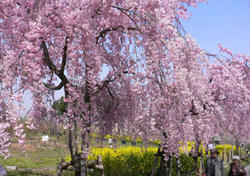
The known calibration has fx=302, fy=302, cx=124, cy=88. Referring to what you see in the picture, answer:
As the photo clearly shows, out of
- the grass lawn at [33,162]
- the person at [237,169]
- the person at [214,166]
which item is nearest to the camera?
the person at [237,169]

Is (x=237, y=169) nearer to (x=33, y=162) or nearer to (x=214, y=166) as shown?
(x=214, y=166)

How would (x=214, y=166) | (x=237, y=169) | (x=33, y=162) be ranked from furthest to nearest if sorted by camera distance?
1. (x=33, y=162)
2. (x=214, y=166)
3. (x=237, y=169)

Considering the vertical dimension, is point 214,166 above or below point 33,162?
above

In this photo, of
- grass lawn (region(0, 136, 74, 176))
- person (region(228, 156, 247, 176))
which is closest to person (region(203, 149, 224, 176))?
person (region(228, 156, 247, 176))

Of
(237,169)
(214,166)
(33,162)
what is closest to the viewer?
(237,169)

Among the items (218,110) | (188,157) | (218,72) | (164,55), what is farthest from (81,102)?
(188,157)

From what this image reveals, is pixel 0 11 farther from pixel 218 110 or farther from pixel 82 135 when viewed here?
pixel 218 110

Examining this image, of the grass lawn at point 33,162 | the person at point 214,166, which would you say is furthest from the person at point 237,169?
the grass lawn at point 33,162

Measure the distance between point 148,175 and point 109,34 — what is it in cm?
581

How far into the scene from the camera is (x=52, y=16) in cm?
668

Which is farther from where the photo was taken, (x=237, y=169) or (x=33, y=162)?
(x=33, y=162)

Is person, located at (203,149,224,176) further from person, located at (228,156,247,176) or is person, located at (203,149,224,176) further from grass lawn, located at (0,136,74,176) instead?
grass lawn, located at (0,136,74,176)

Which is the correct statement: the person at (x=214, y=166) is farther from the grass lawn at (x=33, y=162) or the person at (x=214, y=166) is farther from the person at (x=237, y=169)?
the grass lawn at (x=33, y=162)

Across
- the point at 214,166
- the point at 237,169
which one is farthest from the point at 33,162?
the point at 237,169
